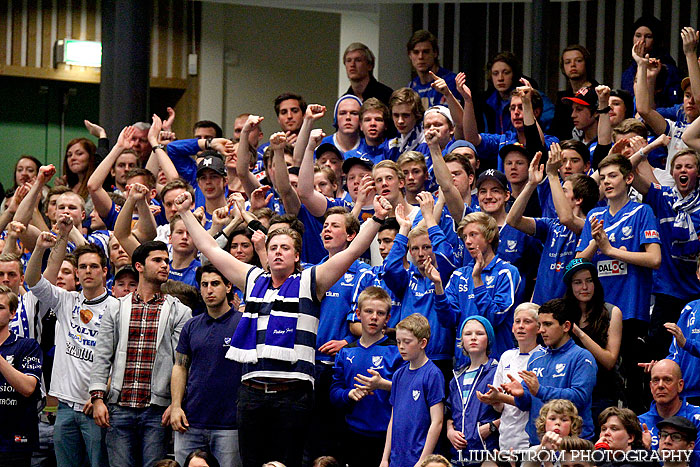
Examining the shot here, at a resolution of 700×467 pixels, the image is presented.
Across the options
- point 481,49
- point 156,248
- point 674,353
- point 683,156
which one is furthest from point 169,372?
point 481,49

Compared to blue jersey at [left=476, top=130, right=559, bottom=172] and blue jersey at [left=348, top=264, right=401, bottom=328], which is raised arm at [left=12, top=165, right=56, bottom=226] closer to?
blue jersey at [left=348, top=264, right=401, bottom=328]

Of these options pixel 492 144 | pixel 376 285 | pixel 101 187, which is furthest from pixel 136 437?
pixel 492 144

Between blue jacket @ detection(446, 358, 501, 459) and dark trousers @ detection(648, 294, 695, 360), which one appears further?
dark trousers @ detection(648, 294, 695, 360)

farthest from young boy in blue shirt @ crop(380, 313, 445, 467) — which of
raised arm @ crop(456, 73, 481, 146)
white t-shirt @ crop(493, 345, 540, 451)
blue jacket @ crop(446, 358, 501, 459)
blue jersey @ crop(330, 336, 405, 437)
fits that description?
raised arm @ crop(456, 73, 481, 146)

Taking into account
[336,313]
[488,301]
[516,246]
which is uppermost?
[516,246]

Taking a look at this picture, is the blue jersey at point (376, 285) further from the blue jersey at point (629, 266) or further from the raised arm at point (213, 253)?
the blue jersey at point (629, 266)

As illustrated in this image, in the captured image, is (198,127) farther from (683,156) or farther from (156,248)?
(683,156)

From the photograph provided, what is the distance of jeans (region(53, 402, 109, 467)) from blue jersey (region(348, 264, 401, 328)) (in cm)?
203

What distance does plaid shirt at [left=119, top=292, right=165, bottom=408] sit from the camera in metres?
8.30

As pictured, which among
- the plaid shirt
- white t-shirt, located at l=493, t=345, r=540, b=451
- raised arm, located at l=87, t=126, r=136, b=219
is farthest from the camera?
raised arm, located at l=87, t=126, r=136, b=219

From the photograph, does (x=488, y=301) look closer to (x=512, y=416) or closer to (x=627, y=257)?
(x=512, y=416)

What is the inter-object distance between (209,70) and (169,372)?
9.03 metres

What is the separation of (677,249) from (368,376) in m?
2.67

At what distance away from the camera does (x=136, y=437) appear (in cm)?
830
